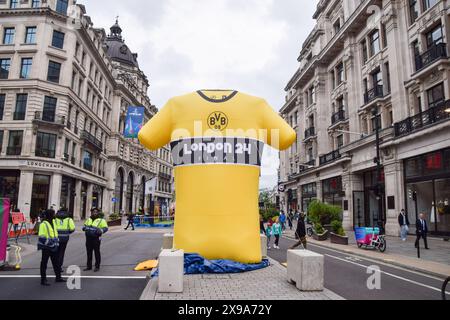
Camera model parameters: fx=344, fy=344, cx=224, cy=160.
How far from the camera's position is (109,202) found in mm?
50094

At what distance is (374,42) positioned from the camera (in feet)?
92.6

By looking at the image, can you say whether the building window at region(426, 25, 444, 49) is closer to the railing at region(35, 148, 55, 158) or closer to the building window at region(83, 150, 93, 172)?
the railing at region(35, 148, 55, 158)

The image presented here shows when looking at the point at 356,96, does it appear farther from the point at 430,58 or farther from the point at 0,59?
the point at 0,59

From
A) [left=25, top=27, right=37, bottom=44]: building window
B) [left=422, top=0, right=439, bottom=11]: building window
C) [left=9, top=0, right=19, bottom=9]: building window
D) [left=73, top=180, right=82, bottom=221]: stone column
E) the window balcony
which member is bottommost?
[left=73, top=180, right=82, bottom=221]: stone column

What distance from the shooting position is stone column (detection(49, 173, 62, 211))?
31.6 metres

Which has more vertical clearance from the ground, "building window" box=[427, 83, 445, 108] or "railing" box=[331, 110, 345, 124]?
"railing" box=[331, 110, 345, 124]

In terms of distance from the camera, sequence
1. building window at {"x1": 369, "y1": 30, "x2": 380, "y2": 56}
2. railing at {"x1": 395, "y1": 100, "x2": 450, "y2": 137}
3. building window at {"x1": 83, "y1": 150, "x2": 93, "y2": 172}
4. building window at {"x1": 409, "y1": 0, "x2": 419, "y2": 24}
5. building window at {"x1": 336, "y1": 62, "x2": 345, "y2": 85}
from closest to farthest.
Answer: railing at {"x1": 395, "y1": 100, "x2": 450, "y2": 137} → building window at {"x1": 409, "y1": 0, "x2": 419, "y2": 24} → building window at {"x1": 369, "y1": 30, "x2": 380, "y2": 56} → building window at {"x1": 336, "y1": 62, "x2": 345, "y2": 85} → building window at {"x1": 83, "y1": 150, "x2": 93, "y2": 172}

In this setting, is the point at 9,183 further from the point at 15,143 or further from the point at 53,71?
the point at 53,71

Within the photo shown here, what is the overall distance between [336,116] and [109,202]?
33669 mm

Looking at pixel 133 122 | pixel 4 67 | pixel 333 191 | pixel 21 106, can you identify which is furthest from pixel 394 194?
pixel 4 67

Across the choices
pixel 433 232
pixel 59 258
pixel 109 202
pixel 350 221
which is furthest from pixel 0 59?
pixel 433 232

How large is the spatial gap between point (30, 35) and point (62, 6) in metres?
4.48

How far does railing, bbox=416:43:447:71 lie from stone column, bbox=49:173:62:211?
30685mm

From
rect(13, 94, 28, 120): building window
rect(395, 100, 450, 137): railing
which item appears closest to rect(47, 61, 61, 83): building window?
rect(13, 94, 28, 120): building window
